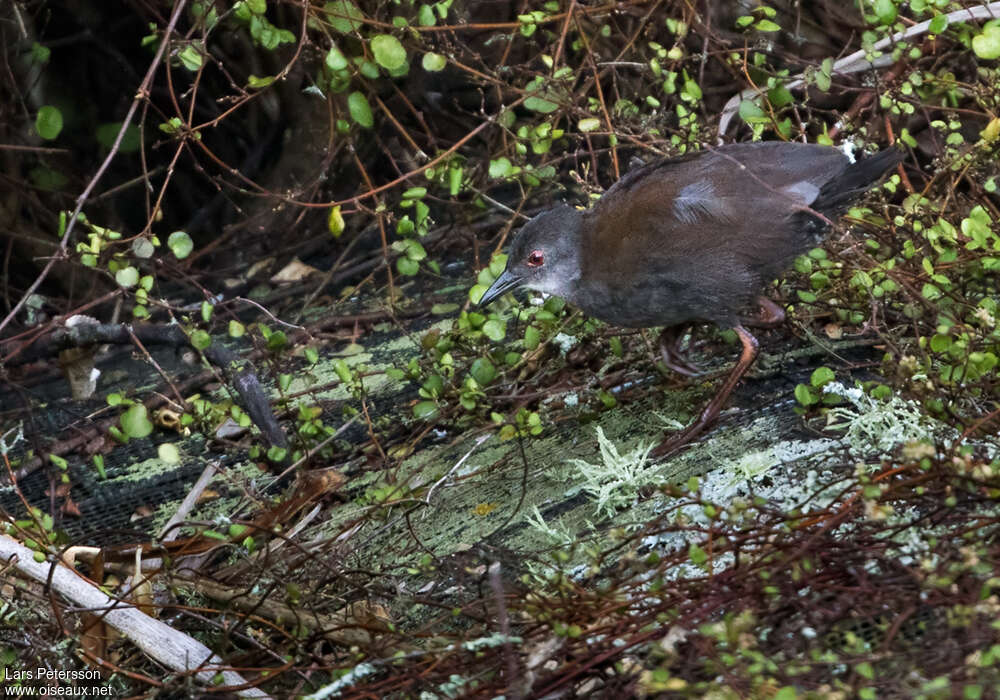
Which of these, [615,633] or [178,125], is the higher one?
[178,125]

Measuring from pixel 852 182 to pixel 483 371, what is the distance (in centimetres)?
137

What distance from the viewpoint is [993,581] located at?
7.01 ft

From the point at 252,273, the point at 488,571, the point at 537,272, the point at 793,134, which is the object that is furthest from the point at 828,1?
the point at 488,571

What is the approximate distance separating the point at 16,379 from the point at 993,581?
4646mm

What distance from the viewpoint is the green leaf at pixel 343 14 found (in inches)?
167

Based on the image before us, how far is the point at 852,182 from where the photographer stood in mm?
3725

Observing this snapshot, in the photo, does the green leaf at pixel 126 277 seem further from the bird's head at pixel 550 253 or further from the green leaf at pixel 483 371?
the bird's head at pixel 550 253

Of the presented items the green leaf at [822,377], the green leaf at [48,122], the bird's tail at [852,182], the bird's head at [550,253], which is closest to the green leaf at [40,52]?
the green leaf at [48,122]

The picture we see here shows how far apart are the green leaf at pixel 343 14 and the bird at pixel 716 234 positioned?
123cm

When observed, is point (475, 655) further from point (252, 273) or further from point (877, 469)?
point (252, 273)

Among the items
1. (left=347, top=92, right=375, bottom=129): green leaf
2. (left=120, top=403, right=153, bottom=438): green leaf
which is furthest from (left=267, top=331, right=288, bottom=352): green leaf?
(left=347, top=92, right=375, bottom=129): green leaf

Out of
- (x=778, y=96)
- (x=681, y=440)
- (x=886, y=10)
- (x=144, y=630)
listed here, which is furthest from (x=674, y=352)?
(x=144, y=630)

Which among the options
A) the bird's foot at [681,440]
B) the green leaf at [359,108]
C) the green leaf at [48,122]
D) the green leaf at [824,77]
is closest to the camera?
the bird's foot at [681,440]

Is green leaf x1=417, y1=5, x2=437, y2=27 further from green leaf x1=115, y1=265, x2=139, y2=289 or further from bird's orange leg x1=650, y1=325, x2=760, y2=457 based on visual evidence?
bird's orange leg x1=650, y1=325, x2=760, y2=457
